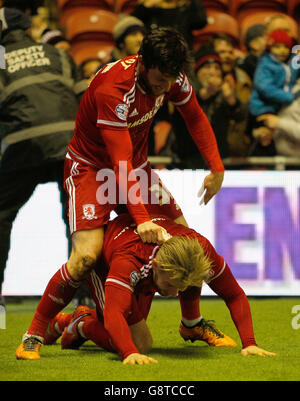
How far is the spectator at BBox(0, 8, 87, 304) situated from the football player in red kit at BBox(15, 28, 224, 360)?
1.20 metres

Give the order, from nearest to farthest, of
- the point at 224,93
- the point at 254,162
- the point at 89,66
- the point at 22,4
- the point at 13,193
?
the point at 13,193 < the point at 22,4 < the point at 254,162 < the point at 224,93 < the point at 89,66

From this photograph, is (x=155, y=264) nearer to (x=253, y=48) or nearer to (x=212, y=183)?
(x=212, y=183)

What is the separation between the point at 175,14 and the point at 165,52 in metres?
3.30

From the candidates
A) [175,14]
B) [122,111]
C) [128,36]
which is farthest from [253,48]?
[122,111]

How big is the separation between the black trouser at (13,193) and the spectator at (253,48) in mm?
2740

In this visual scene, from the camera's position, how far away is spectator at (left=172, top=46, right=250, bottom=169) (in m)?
6.55

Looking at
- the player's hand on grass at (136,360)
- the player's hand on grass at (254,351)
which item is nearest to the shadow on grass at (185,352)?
the player's hand on grass at (254,351)

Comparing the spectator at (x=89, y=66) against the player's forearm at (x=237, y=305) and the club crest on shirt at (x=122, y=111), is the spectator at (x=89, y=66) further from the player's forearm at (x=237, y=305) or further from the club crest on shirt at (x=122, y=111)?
the player's forearm at (x=237, y=305)

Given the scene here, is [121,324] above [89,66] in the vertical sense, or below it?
below

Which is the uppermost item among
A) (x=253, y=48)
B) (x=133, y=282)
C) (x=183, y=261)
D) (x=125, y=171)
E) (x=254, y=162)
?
(x=253, y=48)

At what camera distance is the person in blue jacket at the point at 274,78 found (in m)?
6.73

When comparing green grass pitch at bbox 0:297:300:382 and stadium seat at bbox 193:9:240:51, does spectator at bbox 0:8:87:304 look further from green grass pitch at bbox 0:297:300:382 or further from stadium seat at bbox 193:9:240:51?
stadium seat at bbox 193:9:240:51

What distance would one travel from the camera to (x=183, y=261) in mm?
3479
